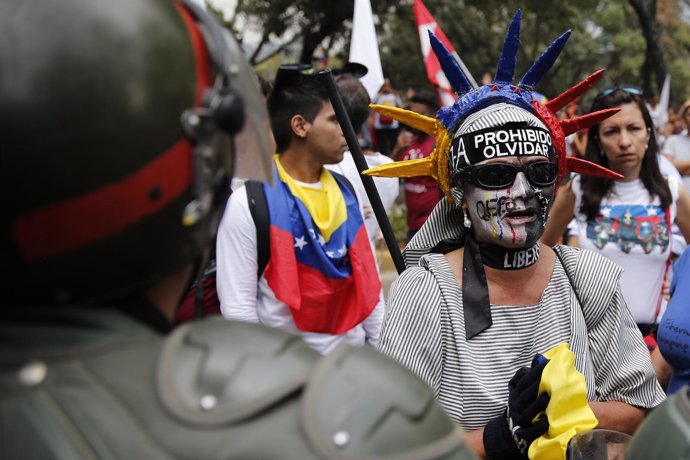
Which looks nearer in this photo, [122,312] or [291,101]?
[122,312]

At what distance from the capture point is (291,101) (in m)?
4.14

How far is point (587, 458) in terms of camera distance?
78.9 inches

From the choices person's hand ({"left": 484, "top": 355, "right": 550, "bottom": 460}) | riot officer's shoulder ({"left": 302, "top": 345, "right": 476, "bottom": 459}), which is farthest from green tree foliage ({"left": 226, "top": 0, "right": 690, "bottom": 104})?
riot officer's shoulder ({"left": 302, "top": 345, "right": 476, "bottom": 459})

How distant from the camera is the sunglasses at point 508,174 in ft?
8.63

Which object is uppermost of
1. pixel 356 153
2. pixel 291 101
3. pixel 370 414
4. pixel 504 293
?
pixel 370 414

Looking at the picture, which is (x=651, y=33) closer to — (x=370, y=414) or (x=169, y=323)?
(x=169, y=323)

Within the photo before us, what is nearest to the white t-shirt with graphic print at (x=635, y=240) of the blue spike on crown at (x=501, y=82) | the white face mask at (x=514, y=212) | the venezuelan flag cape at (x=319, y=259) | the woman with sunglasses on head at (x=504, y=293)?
the venezuelan flag cape at (x=319, y=259)

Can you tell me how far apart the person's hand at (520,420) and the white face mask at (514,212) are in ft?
1.42

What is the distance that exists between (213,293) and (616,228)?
2.04 meters

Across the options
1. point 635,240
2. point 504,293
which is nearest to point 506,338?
point 504,293

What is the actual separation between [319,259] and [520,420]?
1661 millimetres

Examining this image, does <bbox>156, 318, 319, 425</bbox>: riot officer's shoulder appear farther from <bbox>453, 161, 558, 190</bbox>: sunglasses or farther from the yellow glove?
<bbox>453, 161, 558, 190</bbox>: sunglasses

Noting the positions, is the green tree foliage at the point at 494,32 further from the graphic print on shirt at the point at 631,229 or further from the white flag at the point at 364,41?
the graphic print on shirt at the point at 631,229

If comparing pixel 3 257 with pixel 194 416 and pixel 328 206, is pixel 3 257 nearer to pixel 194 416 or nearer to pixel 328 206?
pixel 194 416
